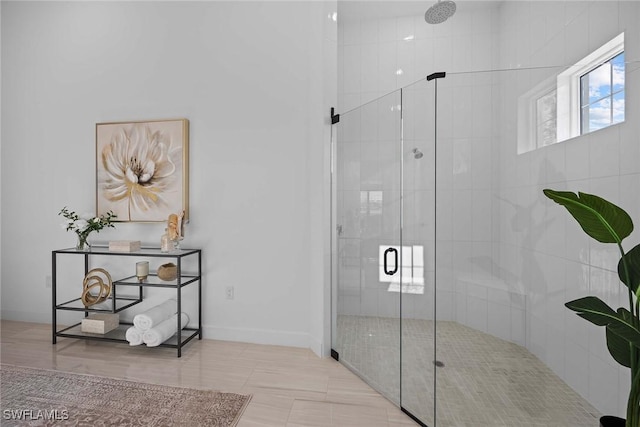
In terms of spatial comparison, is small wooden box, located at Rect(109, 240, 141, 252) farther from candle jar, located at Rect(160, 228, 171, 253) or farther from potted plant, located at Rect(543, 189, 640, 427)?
potted plant, located at Rect(543, 189, 640, 427)

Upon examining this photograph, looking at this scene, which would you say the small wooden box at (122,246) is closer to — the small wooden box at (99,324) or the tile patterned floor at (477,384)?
the small wooden box at (99,324)

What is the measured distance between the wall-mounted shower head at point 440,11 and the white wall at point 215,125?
0.80 m

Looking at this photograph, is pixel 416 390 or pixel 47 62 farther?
pixel 47 62

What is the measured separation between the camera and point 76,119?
9.70 ft

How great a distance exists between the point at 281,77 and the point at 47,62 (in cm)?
225

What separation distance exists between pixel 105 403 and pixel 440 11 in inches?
136

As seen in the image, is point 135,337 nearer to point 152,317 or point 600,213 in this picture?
point 152,317

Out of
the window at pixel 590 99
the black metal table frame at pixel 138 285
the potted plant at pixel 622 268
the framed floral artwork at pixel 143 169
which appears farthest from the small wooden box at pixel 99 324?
the window at pixel 590 99


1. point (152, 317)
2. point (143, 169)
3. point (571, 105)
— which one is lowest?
point (152, 317)

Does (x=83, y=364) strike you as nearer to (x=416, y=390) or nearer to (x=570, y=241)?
(x=416, y=390)

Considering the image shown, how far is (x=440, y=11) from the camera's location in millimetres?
2553

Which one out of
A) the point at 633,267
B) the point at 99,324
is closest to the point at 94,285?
the point at 99,324

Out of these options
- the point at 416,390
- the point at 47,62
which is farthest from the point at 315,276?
the point at 47,62

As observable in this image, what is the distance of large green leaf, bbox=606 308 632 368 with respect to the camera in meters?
1.19
